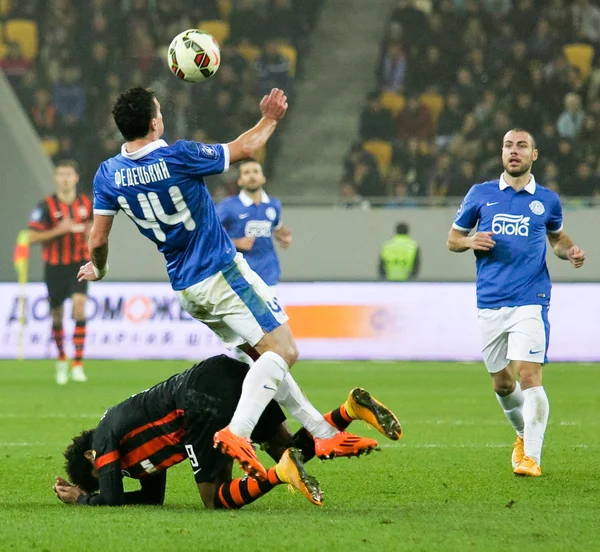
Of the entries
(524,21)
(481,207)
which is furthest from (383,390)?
(524,21)

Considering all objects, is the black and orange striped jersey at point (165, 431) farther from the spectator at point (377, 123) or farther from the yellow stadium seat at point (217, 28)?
the yellow stadium seat at point (217, 28)

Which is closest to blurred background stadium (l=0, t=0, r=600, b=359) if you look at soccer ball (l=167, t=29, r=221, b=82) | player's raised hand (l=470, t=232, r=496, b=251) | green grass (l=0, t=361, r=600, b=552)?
green grass (l=0, t=361, r=600, b=552)

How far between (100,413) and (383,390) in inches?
125

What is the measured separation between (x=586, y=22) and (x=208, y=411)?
685 inches

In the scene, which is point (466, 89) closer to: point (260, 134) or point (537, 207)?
point (537, 207)

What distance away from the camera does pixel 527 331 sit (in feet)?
23.5

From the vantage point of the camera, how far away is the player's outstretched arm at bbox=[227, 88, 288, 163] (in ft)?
19.4

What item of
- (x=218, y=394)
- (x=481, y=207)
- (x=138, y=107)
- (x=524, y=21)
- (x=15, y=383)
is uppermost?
(x=524, y=21)

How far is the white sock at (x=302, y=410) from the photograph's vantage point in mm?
5926

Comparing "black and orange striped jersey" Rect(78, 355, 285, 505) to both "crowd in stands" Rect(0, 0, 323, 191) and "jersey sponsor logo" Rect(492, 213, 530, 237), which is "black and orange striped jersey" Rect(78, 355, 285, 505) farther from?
"crowd in stands" Rect(0, 0, 323, 191)

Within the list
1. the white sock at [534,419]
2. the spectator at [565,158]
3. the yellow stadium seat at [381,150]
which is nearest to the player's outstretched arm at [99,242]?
the white sock at [534,419]

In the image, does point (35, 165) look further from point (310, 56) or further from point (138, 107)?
point (138, 107)

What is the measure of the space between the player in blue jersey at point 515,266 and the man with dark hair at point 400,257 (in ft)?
34.4

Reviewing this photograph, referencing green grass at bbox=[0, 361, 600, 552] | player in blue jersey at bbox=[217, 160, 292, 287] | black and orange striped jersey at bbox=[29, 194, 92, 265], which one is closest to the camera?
green grass at bbox=[0, 361, 600, 552]
